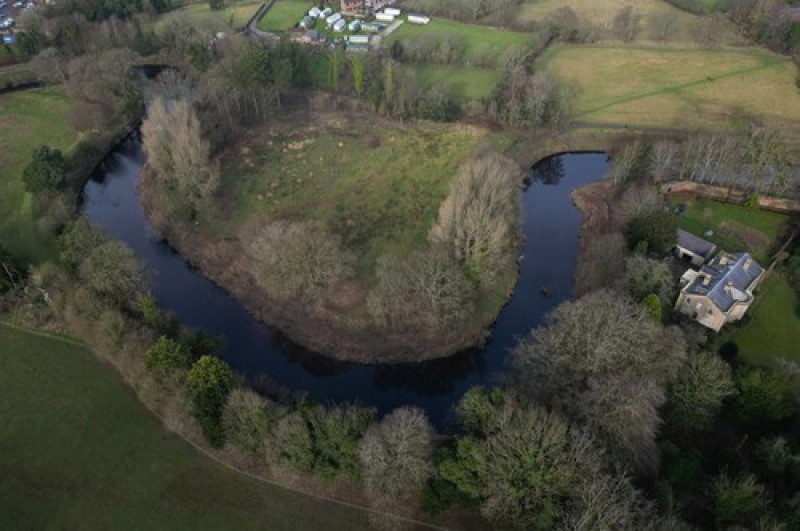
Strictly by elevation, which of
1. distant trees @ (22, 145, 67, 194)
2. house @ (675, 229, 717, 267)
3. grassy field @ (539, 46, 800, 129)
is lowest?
house @ (675, 229, 717, 267)

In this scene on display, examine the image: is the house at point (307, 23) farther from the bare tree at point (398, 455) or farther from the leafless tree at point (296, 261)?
the bare tree at point (398, 455)

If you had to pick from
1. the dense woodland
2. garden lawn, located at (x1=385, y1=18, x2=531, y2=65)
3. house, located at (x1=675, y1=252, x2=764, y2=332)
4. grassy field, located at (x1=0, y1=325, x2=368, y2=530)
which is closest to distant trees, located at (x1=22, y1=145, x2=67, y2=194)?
the dense woodland


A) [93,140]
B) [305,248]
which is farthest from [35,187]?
[305,248]

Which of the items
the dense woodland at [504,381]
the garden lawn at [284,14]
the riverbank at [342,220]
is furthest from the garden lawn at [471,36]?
the dense woodland at [504,381]

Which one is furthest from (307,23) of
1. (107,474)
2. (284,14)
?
(107,474)

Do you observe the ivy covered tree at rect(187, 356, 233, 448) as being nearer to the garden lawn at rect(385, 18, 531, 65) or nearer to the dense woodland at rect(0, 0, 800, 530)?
the dense woodland at rect(0, 0, 800, 530)

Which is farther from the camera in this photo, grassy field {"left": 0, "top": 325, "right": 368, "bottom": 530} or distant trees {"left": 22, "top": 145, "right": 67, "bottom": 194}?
distant trees {"left": 22, "top": 145, "right": 67, "bottom": 194}
